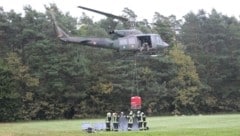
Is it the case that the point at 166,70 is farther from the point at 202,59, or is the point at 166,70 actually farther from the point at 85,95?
the point at 85,95

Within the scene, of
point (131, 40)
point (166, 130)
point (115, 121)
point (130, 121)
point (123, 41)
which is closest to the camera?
point (166, 130)

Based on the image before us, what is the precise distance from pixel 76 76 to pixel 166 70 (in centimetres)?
1363

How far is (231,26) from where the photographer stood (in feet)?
261

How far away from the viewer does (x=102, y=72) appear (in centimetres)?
7188

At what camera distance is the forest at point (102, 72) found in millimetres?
66938

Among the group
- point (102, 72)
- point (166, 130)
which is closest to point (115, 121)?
point (166, 130)

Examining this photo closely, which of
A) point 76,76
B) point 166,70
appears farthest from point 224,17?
point 76,76

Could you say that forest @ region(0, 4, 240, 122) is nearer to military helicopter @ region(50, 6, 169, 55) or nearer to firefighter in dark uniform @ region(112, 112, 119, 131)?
military helicopter @ region(50, 6, 169, 55)

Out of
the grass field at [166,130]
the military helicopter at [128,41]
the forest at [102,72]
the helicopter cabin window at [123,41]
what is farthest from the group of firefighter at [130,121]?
the forest at [102,72]

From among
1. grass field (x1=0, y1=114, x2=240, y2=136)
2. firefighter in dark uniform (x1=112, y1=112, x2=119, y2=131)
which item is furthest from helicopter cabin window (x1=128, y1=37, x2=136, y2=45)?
grass field (x1=0, y1=114, x2=240, y2=136)

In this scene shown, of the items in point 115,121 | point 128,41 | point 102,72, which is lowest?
point 115,121

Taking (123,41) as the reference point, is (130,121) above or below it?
below

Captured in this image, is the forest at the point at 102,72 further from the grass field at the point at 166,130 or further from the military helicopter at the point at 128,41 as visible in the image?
the grass field at the point at 166,130

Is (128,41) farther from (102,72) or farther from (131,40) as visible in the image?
(102,72)
